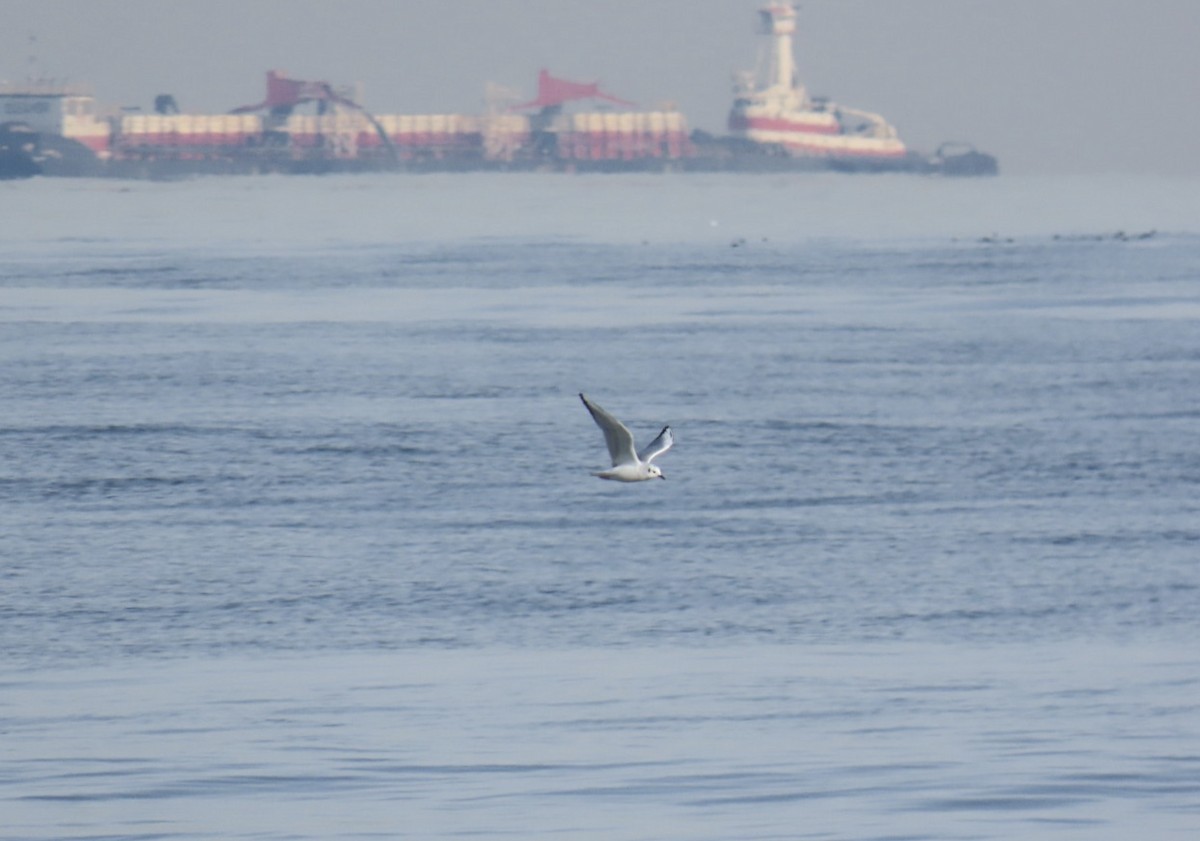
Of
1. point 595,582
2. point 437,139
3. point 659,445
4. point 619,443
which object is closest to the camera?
point 619,443

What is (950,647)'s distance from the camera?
48.7 feet

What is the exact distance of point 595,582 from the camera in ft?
55.1

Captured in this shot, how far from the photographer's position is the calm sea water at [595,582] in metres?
11.6

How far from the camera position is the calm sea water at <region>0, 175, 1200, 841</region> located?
1160 centimetres

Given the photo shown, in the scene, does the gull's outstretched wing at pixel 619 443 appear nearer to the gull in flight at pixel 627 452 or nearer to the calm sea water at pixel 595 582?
the gull in flight at pixel 627 452

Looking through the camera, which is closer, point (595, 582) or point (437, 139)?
point (595, 582)

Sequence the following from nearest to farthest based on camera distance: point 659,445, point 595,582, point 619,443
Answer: point 619,443
point 659,445
point 595,582

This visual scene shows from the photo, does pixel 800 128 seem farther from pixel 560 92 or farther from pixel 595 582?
pixel 595 582

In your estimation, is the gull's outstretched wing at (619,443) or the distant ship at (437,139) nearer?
the gull's outstretched wing at (619,443)

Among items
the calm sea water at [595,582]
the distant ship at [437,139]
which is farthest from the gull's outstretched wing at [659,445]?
the distant ship at [437,139]

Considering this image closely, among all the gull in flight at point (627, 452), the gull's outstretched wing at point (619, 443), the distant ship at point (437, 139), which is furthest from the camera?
the distant ship at point (437, 139)

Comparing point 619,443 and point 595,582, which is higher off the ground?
point 619,443

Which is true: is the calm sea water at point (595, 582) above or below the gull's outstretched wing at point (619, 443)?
below

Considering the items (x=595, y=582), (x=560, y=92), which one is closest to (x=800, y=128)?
(x=560, y=92)
